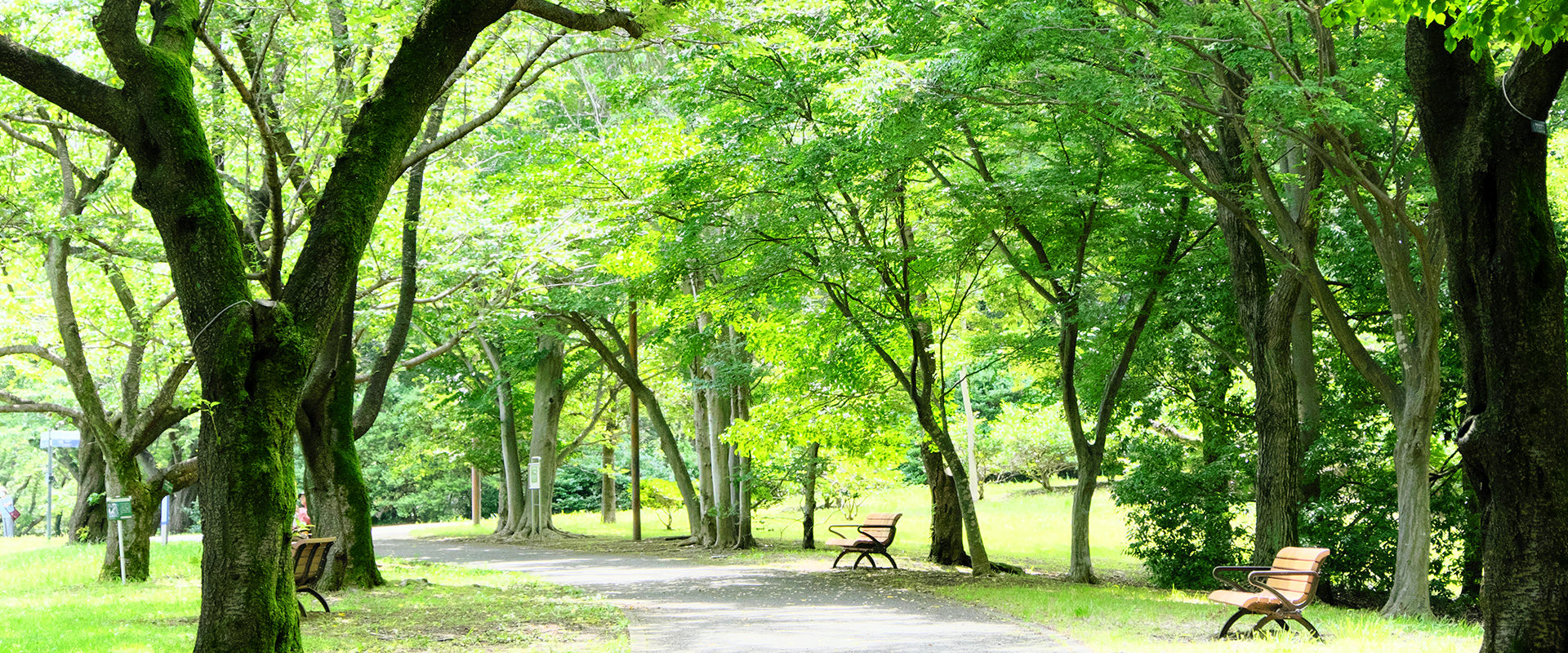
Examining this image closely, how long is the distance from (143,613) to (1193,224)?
43.4 ft

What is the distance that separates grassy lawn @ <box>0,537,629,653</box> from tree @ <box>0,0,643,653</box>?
153cm

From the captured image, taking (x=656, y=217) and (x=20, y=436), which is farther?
(x=20, y=436)

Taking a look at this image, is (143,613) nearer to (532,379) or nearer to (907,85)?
(907,85)

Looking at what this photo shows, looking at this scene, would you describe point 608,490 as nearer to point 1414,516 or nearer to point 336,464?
point 336,464

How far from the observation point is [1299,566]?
29.4 ft

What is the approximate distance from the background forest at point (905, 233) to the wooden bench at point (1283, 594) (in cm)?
330

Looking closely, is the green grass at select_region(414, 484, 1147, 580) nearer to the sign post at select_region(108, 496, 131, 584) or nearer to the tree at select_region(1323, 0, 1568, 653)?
the sign post at select_region(108, 496, 131, 584)

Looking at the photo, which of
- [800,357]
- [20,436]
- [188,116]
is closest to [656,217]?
[800,357]

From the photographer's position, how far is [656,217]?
51.7ft

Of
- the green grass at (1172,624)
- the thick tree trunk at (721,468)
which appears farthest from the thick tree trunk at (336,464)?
the thick tree trunk at (721,468)

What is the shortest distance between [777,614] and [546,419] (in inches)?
695

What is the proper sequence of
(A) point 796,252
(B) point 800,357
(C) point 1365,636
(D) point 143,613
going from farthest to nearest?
(B) point 800,357 < (A) point 796,252 < (D) point 143,613 < (C) point 1365,636

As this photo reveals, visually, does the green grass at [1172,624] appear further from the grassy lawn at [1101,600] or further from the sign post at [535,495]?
the sign post at [535,495]

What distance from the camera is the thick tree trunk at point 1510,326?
6.11 meters
